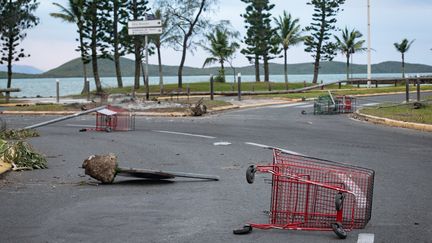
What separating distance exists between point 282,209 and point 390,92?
1405 inches

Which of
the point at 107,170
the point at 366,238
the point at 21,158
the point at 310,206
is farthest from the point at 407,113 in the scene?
the point at 366,238

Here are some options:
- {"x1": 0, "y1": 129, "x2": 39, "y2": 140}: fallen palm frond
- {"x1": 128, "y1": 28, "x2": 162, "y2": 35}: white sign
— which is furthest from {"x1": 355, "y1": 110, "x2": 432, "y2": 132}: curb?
{"x1": 0, "y1": 129, "x2": 39, "y2": 140}: fallen palm frond

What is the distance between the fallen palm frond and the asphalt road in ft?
1.41

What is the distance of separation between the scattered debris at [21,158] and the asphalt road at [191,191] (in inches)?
10.2

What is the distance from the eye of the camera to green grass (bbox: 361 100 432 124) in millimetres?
18422

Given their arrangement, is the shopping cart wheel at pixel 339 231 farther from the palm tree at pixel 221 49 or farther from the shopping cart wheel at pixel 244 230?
the palm tree at pixel 221 49

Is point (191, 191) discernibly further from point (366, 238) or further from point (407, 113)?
point (407, 113)

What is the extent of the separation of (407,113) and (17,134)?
12613 mm

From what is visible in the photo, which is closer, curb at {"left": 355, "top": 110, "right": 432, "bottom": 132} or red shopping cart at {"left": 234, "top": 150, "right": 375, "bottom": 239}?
red shopping cart at {"left": 234, "top": 150, "right": 375, "bottom": 239}

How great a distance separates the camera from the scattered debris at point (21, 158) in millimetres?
10273

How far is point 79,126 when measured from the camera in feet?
65.2

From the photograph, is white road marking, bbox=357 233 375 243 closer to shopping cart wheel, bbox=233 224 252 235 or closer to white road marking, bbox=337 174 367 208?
white road marking, bbox=337 174 367 208

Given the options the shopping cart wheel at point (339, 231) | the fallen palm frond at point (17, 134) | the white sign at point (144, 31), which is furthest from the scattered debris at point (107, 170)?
the white sign at point (144, 31)

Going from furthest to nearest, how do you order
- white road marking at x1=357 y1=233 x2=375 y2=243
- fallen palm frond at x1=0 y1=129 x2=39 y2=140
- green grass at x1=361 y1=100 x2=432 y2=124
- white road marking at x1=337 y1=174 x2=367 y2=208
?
green grass at x1=361 y1=100 x2=432 y2=124 → fallen palm frond at x1=0 y1=129 x2=39 y2=140 → white road marking at x1=337 y1=174 x2=367 y2=208 → white road marking at x1=357 y1=233 x2=375 y2=243
